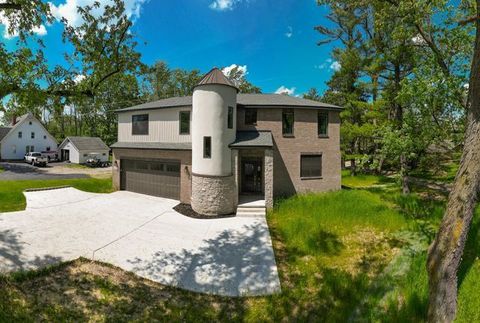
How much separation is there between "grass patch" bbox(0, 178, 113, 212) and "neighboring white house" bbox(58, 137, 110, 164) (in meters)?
21.7

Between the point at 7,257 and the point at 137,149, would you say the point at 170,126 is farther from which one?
the point at 7,257

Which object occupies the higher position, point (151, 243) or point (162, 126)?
point (162, 126)

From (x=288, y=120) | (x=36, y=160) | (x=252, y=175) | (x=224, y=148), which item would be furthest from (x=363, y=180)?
(x=36, y=160)

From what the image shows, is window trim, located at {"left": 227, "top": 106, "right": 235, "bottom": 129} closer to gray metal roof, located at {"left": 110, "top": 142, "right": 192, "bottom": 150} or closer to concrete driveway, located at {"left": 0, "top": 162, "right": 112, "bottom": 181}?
gray metal roof, located at {"left": 110, "top": 142, "right": 192, "bottom": 150}

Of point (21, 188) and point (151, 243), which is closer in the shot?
point (151, 243)

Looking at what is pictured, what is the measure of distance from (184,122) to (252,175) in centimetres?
638

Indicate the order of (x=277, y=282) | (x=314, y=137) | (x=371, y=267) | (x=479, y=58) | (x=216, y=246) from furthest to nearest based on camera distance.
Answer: (x=314, y=137) → (x=216, y=246) → (x=371, y=267) → (x=277, y=282) → (x=479, y=58)

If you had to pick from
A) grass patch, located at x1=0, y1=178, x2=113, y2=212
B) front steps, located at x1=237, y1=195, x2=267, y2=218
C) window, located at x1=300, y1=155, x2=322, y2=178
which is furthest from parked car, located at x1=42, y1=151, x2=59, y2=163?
window, located at x1=300, y1=155, x2=322, y2=178

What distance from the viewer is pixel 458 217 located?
630 cm

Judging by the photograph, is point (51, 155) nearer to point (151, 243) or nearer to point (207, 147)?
point (207, 147)

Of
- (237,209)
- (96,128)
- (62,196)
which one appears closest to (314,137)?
(237,209)

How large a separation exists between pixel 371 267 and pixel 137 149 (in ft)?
53.0

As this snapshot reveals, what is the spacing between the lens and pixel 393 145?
14.1 m

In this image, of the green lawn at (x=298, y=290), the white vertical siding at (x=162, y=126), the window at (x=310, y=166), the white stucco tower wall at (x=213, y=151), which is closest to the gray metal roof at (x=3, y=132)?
the white vertical siding at (x=162, y=126)
